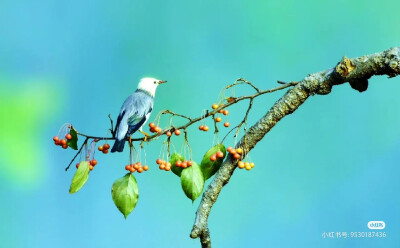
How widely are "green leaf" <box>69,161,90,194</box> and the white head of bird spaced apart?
2.13 feet

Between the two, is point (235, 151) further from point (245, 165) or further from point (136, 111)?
point (136, 111)

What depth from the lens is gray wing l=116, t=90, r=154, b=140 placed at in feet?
7.73

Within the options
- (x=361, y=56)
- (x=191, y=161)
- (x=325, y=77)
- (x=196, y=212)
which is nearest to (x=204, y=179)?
(x=191, y=161)

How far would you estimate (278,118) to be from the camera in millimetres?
2473

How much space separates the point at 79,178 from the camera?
224cm

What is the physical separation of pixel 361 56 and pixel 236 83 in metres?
0.60

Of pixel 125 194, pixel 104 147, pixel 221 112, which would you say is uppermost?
pixel 221 112

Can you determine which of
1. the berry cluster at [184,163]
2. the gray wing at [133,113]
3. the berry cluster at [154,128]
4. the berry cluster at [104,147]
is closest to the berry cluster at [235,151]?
the berry cluster at [184,163]

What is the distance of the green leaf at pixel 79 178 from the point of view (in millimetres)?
2232

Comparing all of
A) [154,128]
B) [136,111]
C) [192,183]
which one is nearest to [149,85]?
[136,111]

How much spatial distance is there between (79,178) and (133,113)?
421 millimetres

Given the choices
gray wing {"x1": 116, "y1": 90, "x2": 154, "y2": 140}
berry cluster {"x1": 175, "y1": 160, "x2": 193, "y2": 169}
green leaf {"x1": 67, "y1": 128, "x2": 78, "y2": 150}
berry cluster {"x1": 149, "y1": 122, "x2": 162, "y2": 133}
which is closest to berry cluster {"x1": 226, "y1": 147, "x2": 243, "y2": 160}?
berry cluster {"x1": 175, "y1": 160, "x2": 193, "y2": 169}

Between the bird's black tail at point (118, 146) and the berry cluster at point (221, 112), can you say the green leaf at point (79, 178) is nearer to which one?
the bird's black tail at point (118, 146)

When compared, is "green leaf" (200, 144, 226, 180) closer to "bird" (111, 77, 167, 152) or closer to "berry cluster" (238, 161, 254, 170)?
"berry cluster" (238, 161, 254, 170)
